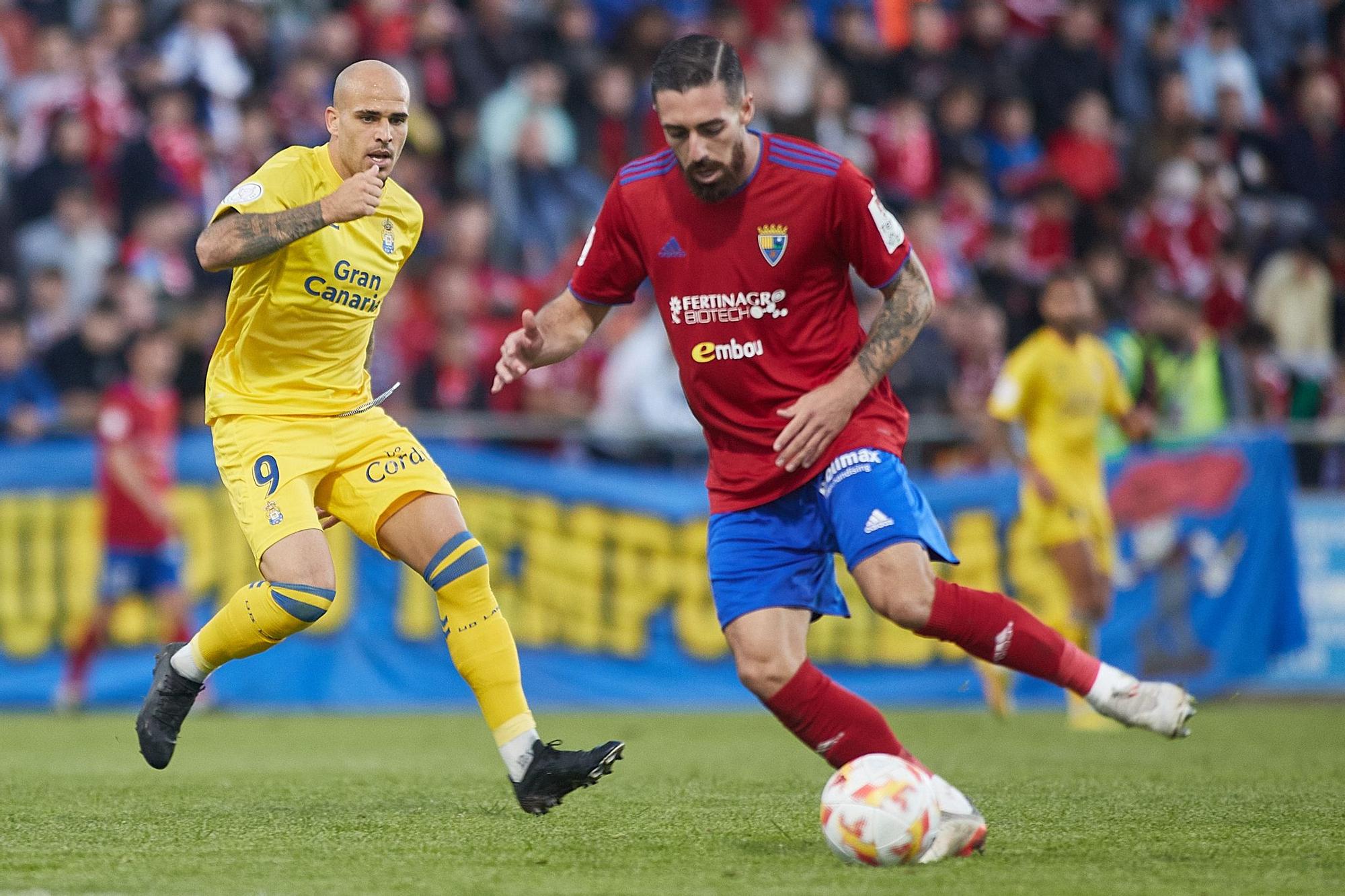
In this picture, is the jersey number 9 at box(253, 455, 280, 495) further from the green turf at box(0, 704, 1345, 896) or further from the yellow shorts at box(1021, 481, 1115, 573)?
the yellow shorts at box(1021, 481, 1115, 573)

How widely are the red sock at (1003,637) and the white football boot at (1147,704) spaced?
0.22 ft

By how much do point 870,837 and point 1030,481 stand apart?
643 cm

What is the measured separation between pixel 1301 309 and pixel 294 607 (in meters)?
11.7

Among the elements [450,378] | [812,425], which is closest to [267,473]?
[812,425]

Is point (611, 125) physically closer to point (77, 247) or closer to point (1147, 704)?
point (77, 247)

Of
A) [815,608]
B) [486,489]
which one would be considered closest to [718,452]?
[815,608]

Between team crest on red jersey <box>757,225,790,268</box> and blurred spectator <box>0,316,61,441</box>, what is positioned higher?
team crest on red jersey <box>757,225,790,268</box>

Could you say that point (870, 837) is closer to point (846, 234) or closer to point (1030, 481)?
point (846, 234)

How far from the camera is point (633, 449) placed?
528 inches

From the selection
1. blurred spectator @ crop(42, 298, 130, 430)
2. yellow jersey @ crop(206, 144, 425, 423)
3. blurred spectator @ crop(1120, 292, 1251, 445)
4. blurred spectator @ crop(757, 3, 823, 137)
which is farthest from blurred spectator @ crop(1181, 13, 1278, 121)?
yellow jersey @ crop(206, 144, 425, 423)

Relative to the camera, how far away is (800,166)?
5.68 meters

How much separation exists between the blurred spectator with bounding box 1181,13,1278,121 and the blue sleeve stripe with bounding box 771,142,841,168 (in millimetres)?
13448

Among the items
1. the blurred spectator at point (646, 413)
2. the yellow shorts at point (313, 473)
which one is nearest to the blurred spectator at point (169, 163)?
the blurred spectator at point (646, 413)

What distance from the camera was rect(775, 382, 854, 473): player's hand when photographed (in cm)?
555
